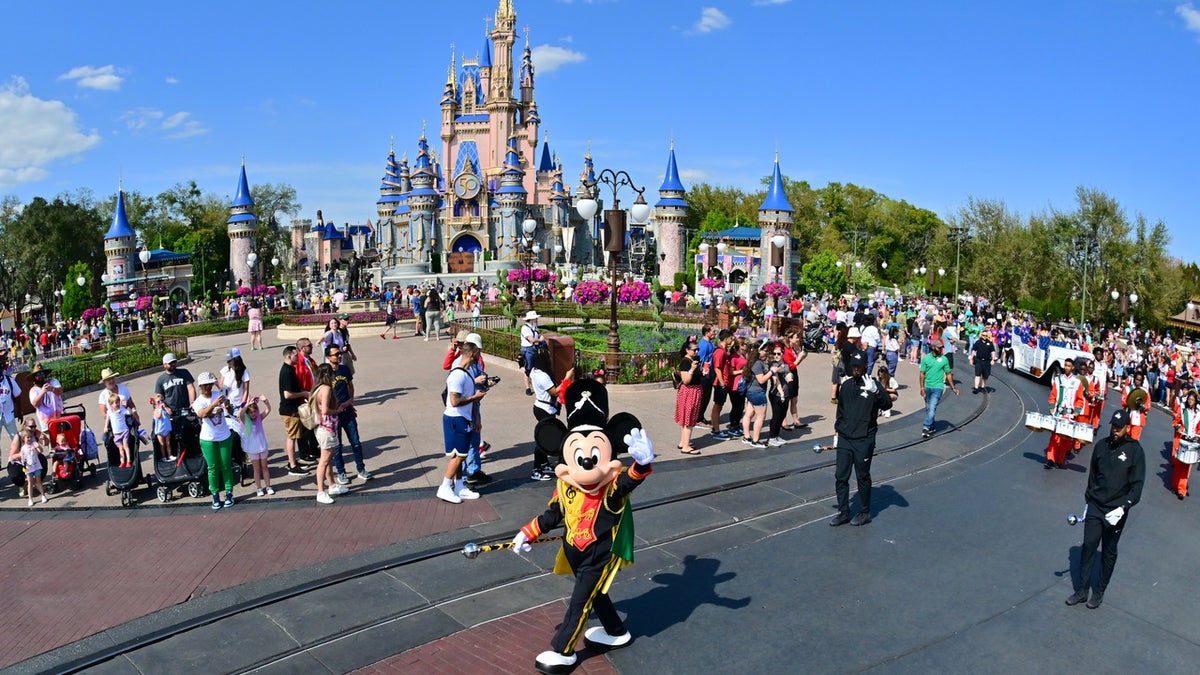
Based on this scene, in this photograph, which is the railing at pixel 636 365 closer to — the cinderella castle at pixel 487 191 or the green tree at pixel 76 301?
the green tree at pixel 76 301

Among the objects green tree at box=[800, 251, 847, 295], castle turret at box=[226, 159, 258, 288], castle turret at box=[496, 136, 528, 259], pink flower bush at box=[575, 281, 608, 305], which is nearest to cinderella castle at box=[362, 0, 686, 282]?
castle turret at box=[496, 136, 528, 259]

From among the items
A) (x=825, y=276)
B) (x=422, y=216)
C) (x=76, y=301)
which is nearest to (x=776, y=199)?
(x=825, y=276)

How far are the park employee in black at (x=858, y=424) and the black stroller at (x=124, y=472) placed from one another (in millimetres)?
7478

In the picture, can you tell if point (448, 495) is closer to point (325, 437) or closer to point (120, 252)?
point (325, 437)

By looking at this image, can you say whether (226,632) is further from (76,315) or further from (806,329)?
(76,315)

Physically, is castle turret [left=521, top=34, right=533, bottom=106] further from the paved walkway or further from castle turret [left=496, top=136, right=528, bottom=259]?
the paved walkway

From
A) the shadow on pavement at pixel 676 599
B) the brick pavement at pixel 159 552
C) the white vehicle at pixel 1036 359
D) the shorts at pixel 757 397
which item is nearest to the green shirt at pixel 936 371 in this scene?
the shorts at pixel 757 397

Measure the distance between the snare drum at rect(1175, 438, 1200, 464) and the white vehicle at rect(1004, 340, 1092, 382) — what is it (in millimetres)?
8885

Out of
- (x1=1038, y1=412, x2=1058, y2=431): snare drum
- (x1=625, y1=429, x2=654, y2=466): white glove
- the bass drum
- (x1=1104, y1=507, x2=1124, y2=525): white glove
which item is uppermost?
(x1=625, y1=429, x2=654, y2=466): white glove

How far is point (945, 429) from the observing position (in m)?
12.9

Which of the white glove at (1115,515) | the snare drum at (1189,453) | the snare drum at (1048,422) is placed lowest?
the snare drum at (1189,453)

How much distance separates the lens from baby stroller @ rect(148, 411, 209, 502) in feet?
28.3

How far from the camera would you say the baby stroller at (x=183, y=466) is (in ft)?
28.3

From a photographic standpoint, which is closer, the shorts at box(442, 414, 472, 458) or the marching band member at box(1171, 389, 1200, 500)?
the shorts at box(442, 414, 472, 458)
